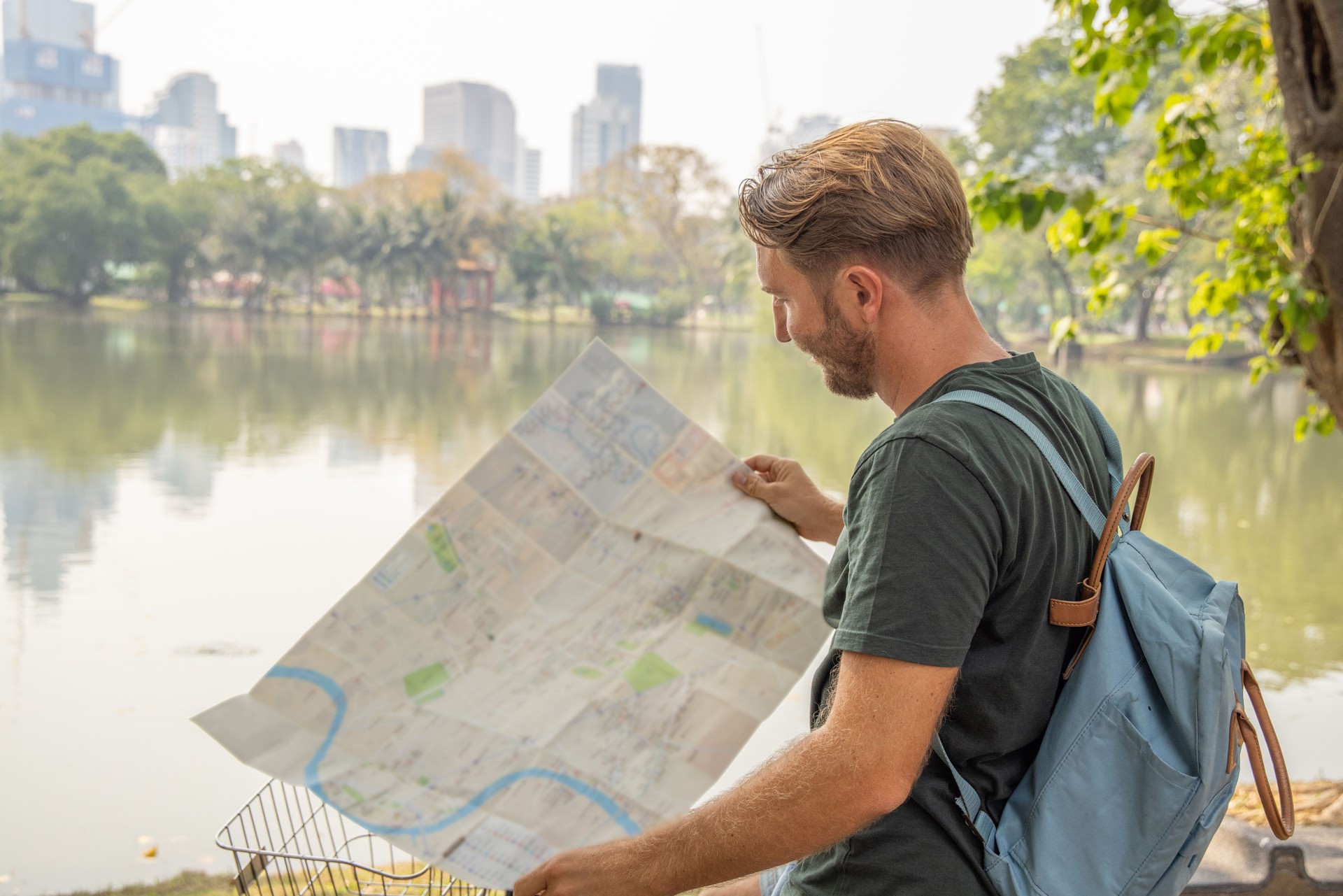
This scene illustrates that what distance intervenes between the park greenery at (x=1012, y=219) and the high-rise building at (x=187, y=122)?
73.3 metres

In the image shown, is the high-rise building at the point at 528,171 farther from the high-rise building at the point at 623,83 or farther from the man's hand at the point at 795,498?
the man's hand at the point at 795,498

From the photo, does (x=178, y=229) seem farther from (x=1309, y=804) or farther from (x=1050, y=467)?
(x=1050, y=467)

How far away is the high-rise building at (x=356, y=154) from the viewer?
429ft

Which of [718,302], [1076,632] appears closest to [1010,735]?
[1076,632]

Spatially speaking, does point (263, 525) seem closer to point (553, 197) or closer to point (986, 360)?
point (986, 360)

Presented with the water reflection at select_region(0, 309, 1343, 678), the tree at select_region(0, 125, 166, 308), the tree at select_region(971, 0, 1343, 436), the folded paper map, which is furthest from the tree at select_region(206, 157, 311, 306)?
the folded paper map

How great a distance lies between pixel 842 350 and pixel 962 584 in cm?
31

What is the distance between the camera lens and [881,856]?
1.09 meters

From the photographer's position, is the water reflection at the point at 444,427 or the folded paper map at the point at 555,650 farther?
the water reflection at the point at 444,427

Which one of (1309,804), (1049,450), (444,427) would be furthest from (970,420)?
(444,427)

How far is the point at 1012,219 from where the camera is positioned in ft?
10.0

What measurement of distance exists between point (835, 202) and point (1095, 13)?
2318 mm

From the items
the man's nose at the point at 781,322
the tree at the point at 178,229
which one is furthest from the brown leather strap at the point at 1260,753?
the tree at the point at 178,229

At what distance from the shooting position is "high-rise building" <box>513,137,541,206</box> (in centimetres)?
13762
